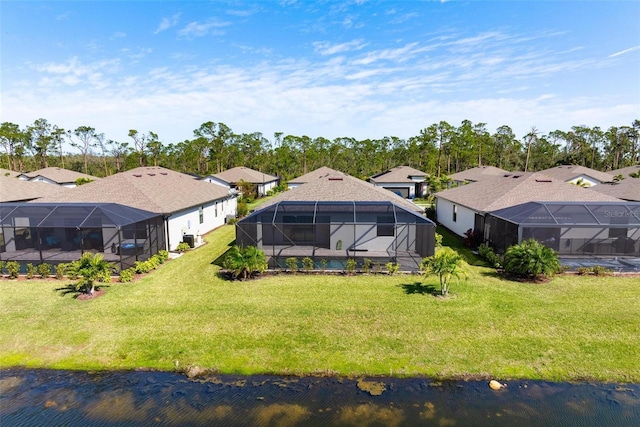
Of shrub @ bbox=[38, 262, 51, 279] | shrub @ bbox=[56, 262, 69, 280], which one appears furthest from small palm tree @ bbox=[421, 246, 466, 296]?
shrub @ bbox=[38, 262, 51, 279]

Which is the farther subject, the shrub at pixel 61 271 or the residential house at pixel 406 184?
the residential house at pixel 406 184

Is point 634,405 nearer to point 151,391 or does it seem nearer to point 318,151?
point 151,391

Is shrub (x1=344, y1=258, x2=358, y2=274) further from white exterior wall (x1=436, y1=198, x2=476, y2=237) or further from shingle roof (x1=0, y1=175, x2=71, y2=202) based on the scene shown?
shingle roof (x1=0, y1=175, x2=71, y2=202)

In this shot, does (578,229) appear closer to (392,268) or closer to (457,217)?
(457,217)

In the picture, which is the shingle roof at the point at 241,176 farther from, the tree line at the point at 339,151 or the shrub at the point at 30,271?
the shrub at the point at 30,271

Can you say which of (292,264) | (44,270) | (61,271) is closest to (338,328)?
(292,264)

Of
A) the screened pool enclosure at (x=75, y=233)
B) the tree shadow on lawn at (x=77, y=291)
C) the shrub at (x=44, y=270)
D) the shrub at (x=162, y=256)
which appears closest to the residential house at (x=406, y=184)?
the shrub at (x=162, y=256)
